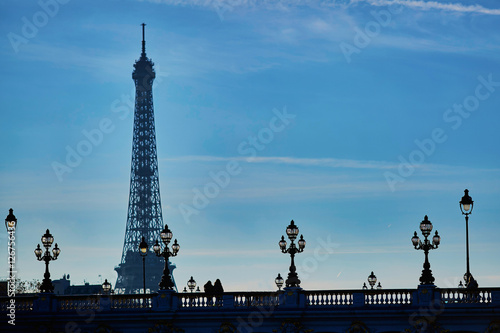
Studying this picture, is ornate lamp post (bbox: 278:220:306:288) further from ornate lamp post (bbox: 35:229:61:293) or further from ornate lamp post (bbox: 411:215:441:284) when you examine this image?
ornate lamp post (bbox: 35:229:61:293)

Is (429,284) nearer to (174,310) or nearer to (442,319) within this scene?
(442,319)

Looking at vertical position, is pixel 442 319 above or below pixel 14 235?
below

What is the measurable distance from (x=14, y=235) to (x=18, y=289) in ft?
320

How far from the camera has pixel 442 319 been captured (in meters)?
64.1

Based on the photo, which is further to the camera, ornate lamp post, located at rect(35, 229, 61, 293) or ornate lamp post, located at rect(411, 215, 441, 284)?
ornate lamp post, located at rect(35, 229, 61, 293)

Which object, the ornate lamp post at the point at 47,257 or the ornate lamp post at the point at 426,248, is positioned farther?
the ornate lamp post at the point at 47,257

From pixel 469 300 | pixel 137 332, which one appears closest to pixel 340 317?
pixel 469 300

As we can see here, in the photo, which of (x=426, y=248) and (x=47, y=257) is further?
(x=47, y=257)

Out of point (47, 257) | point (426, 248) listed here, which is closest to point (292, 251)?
point (426, 248)

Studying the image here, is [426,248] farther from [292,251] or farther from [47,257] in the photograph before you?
[47,257]

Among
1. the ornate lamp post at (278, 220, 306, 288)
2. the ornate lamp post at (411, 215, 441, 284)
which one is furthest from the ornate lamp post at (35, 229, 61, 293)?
the ornate lamp post at (411, 215, 441, 284)

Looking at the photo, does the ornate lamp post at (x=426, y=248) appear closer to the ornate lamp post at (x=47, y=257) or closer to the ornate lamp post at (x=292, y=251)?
the ornate lamp post at (x=292, y=251)

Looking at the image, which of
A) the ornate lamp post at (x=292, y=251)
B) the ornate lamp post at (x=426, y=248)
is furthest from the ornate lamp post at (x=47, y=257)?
the ornate lamp post at (x=426, y=248)

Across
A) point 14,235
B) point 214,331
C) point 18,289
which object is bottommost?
point 214,331
